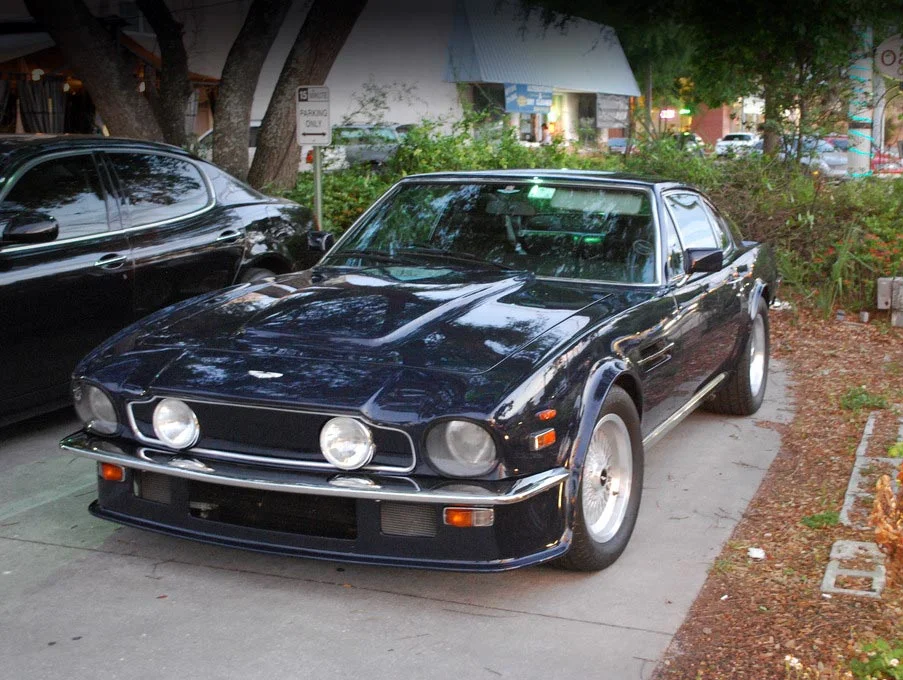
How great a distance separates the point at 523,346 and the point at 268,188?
25.9 ft

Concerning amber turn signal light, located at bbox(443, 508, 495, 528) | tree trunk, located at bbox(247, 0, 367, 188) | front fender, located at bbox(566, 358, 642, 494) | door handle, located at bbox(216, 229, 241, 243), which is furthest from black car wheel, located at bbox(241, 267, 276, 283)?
tree trunk, located at bbox(247, 0, 367, 188)

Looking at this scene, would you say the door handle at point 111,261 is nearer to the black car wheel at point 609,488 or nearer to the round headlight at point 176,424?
the round headlight at point 176,424

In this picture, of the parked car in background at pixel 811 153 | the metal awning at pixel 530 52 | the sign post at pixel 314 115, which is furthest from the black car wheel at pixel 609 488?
the metal awning at pixel 530 52

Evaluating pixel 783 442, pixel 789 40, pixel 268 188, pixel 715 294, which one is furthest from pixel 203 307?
pixel 789 40

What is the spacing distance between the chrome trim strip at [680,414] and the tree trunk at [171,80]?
8237 mm

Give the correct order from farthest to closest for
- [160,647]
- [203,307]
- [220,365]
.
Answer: [203,307] → [220,365] → [160,647]

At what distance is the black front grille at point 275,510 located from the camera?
3.81 metres

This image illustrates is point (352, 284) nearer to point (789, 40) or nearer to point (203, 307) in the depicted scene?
point (203, 307)

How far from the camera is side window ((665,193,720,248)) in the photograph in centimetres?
570

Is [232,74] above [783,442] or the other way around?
above

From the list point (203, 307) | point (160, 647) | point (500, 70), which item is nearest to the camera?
point (160, 647)

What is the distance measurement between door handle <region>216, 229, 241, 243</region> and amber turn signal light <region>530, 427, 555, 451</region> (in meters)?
3.71

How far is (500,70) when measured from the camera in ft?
94.5

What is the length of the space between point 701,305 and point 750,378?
4.56 ft
